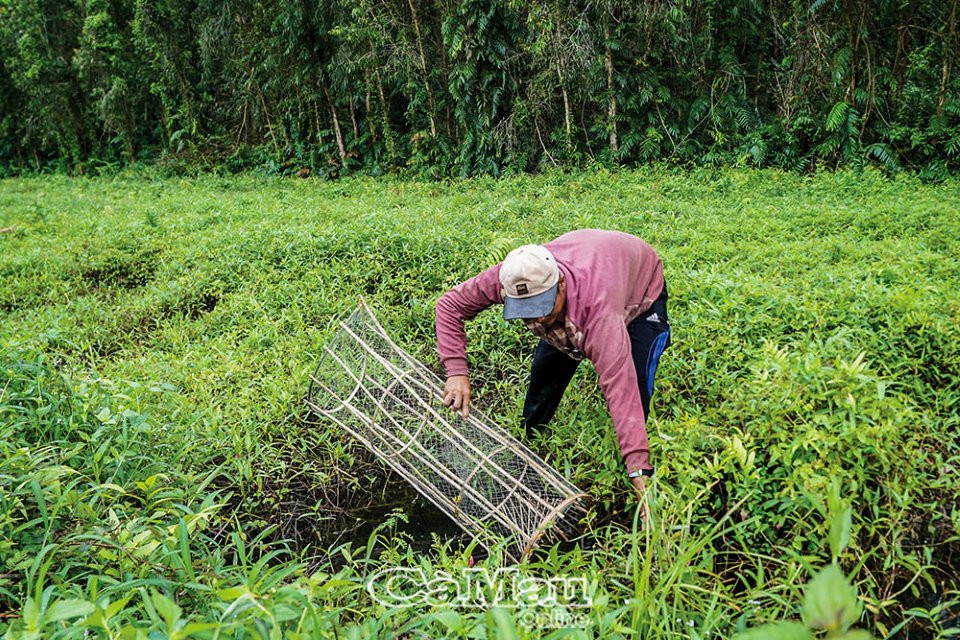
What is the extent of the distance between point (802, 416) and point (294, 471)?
2.30 metres

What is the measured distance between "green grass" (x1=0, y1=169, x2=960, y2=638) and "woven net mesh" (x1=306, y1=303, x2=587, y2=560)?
0.58ft

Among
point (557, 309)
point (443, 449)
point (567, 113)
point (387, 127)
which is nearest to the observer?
point (557, 309)

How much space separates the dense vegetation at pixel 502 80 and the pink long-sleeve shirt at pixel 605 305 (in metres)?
6.31

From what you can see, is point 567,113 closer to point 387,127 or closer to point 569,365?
point 387,127

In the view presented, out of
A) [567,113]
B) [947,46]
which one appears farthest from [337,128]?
[947,46]

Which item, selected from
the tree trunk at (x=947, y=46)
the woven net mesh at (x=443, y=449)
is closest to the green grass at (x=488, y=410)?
the woven net mesh at (x=443, y=449)

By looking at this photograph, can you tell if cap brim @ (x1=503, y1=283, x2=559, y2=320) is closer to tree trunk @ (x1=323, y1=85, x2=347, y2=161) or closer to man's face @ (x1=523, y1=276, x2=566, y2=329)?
man's face @ (x1=523, y1=276, x2=566, y2=329)

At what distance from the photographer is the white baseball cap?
7.36 feet

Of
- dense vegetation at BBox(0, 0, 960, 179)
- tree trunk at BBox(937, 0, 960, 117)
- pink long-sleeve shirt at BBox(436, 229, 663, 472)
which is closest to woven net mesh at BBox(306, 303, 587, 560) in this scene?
pink long-sleeve shirt at BBox(436, 229, 663, 472)

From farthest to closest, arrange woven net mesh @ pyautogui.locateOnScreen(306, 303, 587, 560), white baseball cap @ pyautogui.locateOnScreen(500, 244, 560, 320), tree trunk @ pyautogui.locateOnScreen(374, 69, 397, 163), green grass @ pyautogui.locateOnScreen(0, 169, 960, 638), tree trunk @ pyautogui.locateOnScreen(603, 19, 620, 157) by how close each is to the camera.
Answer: tree trunk @ pyautogui.locateOnScreen(374, 69, 397, 163) → tree trunk @ pyautogui.locateOnScreen(603, 19, 620, 157) → woven net mesh @ pyautogui.locateOnScreen(306, 303, 587, 560) → white baseball cap @ pyautogui.locateOnScreen(500, 244, 560, 320) → green grass @ pyautogui.locateOnScreen(0, 169, 960, 638)

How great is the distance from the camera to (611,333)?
2205 mm

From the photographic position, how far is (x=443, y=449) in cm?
307

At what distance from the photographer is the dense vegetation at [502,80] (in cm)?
783

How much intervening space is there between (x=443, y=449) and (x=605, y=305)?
4.00 ft
